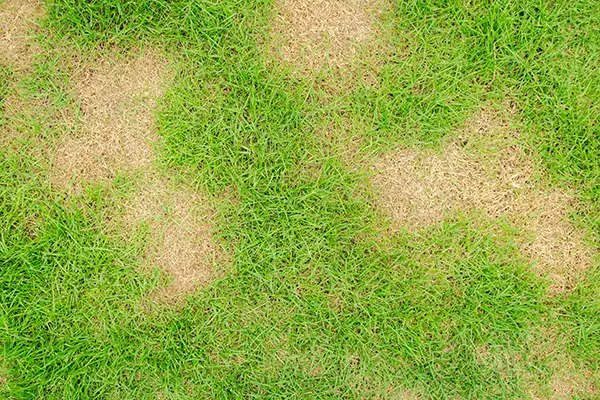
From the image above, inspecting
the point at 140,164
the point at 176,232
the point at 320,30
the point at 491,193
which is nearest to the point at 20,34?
the point at 140,164

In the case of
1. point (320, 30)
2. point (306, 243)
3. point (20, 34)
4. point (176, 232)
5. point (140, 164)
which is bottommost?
point (176, 232)

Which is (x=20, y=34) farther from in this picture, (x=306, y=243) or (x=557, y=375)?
(x=557, y=375)

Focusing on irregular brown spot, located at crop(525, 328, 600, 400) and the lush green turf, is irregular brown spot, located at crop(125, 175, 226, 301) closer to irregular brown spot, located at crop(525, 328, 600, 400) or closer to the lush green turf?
the lush green turf

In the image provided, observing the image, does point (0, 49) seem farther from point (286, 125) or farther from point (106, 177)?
point (286, 125)

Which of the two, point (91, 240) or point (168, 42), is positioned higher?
point (168, 42)

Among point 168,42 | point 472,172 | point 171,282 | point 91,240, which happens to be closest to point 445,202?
point 472,172

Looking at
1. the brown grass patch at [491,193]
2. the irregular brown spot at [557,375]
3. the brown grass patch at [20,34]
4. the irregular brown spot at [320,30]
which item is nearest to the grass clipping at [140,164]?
the brown grass patch at [20,34]
